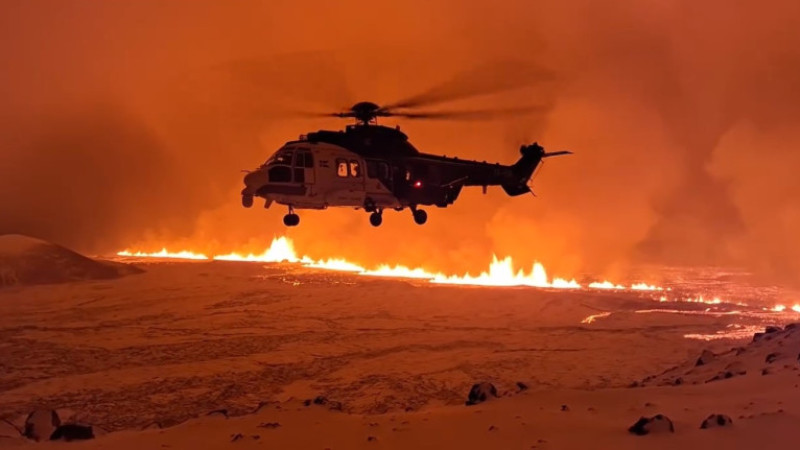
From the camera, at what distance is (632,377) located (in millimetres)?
17922

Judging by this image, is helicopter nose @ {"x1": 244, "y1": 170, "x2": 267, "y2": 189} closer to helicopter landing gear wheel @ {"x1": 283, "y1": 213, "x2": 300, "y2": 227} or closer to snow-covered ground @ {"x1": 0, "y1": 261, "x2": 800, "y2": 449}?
helicopter landing gear wheel @ {"x1": 283, "y1": 213, "x2": 300, "y2": 227}

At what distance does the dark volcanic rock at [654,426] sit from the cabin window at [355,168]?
8.83 m

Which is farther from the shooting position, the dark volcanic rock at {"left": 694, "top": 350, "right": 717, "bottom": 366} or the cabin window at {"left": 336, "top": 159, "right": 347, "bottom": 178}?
the dark volcanic rock at {"left": 694, "top": 350, "right": 717, "bottom": 366}

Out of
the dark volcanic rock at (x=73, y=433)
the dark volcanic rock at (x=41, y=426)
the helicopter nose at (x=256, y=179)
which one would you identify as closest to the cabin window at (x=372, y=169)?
the helicopter nose at (x=256, y=179)

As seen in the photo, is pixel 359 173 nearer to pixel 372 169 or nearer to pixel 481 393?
pixel 372 169

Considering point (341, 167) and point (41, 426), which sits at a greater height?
point (341, 167)

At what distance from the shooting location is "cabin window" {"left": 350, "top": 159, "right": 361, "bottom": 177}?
45.3 ft

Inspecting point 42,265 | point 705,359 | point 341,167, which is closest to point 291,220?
point 341,167

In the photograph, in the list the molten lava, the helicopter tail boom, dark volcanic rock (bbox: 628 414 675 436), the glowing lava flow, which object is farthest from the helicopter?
the glowing lava flow

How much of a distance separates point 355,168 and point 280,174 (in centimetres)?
183

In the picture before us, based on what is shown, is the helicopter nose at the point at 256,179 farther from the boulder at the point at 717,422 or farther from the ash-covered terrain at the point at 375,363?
the boulder at the point at 717,422

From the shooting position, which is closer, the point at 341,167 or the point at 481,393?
the point at 481,393

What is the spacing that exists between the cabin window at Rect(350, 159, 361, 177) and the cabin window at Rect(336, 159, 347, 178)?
0.51 ft

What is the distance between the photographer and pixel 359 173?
13844mm
